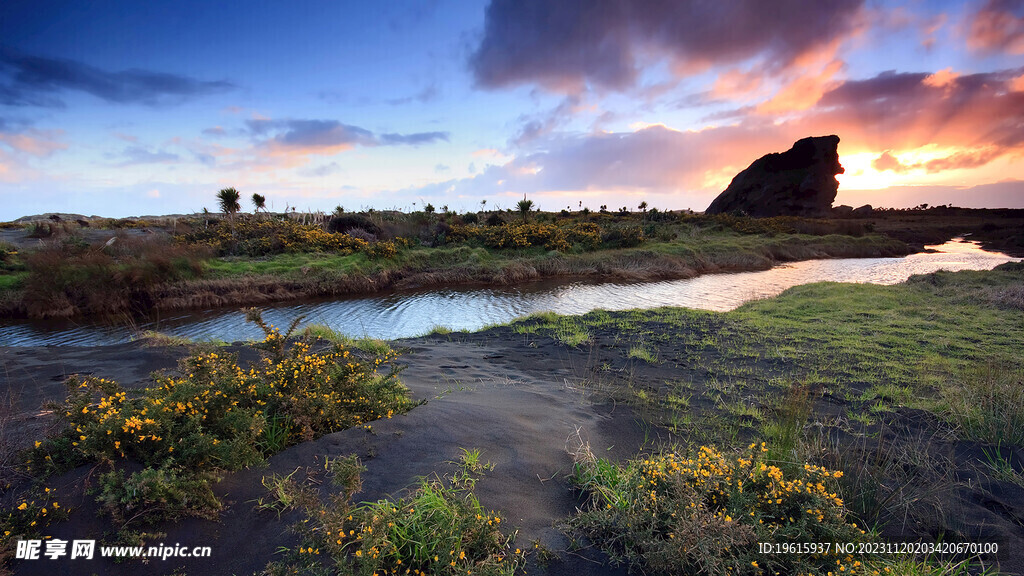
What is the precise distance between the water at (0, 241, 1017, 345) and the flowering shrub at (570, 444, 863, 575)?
34.6ft

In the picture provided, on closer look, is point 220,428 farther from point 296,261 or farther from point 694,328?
point 296,261

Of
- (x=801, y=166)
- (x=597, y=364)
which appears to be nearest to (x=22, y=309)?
(x=597, y=364)

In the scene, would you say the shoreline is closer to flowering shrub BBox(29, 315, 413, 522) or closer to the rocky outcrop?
flowering shrub BBox(29, 315, 413, 522)

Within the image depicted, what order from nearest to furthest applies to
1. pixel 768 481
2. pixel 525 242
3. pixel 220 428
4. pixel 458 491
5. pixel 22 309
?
1. pixel 768 481
2. pixel 458 491
3. pixel 220 428
4. pixel 22 309
5. pixel 525 242

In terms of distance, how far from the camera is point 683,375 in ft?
24.0

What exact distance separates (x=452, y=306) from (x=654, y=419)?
13.3m

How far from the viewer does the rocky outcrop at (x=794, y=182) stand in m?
78.7

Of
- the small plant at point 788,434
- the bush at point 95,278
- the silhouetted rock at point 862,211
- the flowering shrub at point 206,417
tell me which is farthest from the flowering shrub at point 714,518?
the silhouetted rock at point 862,211

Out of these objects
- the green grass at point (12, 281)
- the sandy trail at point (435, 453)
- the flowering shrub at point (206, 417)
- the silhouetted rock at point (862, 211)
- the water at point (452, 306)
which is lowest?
the water at point (452, 306)

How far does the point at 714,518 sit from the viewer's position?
248 cm

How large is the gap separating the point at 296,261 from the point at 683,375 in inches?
817

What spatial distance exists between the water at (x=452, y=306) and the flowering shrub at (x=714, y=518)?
10.5m

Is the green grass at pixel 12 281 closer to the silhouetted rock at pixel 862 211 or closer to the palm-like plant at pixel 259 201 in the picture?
the palm-like plant at pixel 259 201

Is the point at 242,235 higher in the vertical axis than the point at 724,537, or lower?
higher
